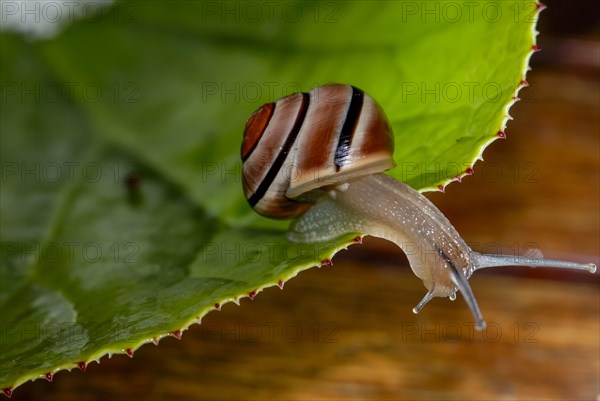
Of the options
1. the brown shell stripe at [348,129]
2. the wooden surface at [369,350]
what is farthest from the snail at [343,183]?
the wooden surface at [369,350]

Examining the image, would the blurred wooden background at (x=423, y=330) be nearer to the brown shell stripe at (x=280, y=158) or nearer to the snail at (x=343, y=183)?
the snail at (x=343, y=183)

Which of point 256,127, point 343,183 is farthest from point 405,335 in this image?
point 256,127

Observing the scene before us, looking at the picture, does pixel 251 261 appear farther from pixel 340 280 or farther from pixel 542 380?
pixel 542 380

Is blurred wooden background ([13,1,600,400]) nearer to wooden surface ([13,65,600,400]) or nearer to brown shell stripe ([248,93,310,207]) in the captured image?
wooden surface ([13,65,600,400])

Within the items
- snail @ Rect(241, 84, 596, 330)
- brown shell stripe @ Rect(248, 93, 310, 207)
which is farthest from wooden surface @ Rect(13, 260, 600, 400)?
brown shell stripe @ Rect(248, 93, 310, 207)

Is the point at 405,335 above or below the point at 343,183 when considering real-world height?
below

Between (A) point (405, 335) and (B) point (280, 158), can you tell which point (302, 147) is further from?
(A) point (405, 335)
